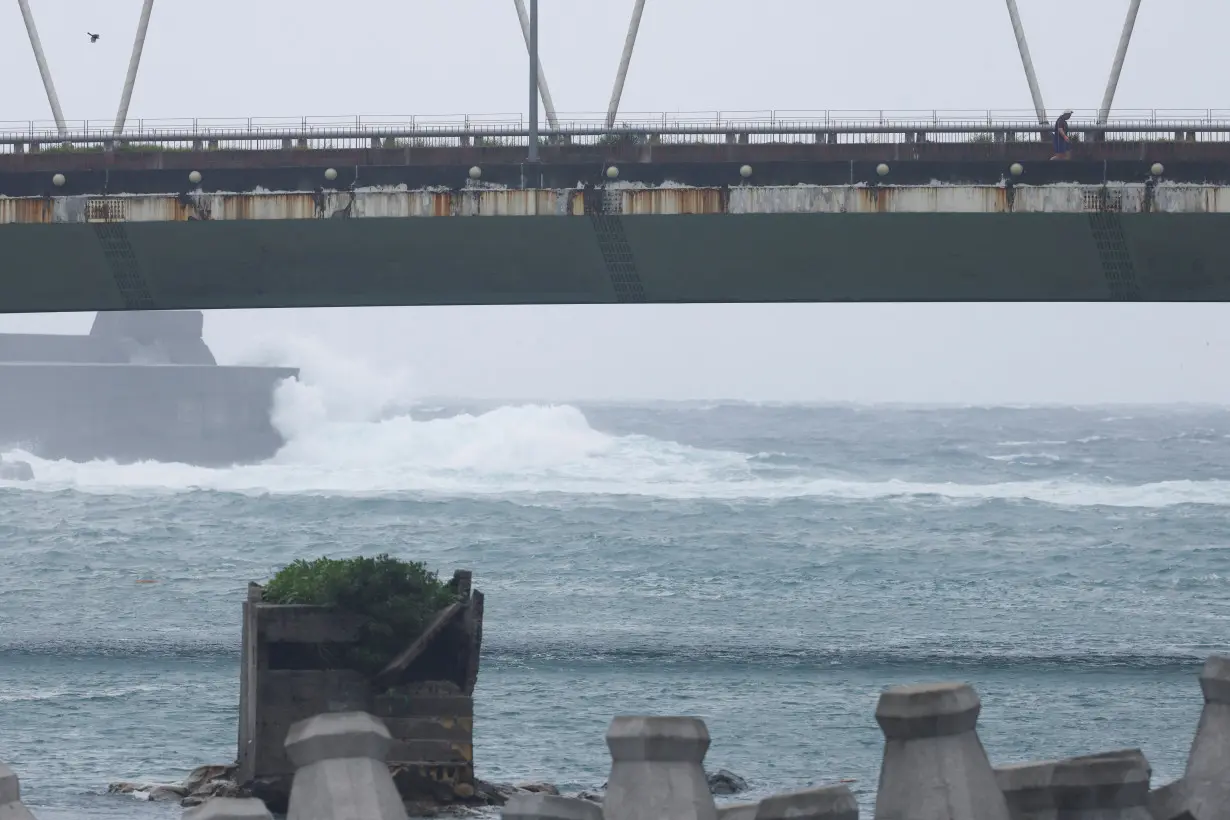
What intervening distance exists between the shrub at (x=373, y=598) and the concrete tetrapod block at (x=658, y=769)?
19440mm

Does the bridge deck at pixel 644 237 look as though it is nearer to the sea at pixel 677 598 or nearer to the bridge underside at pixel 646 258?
the bridge underside at pixel 646 258

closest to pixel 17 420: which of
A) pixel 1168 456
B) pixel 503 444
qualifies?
pixel 503 444

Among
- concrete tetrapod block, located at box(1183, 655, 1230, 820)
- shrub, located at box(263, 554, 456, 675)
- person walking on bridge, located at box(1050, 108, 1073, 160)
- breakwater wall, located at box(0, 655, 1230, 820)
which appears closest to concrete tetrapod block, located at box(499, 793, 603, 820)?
breakwater wall, located at box(0, 655, 1230, 820)

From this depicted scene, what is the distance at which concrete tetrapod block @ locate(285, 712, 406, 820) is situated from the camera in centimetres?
827

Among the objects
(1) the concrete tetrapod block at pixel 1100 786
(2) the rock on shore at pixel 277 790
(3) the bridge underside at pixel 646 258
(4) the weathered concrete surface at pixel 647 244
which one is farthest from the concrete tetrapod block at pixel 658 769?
(3) the bridge underside at pixel 646 258

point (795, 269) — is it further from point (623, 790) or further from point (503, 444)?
point (503, 444)

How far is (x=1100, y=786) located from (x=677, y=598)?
57547mm

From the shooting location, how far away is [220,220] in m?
39.2

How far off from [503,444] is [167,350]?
4010 cm

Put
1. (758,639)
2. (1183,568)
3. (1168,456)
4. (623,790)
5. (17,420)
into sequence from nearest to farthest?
1. (623,790)
2. (758,639)
3. (1183,568)
4. (1168,456)
5. (17,420)

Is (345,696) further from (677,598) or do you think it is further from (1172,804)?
(677,598)

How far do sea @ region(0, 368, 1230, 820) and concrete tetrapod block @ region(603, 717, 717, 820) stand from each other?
19159mm

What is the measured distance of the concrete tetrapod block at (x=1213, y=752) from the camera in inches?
422

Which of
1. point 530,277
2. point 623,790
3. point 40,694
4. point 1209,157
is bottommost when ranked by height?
point 40,694
